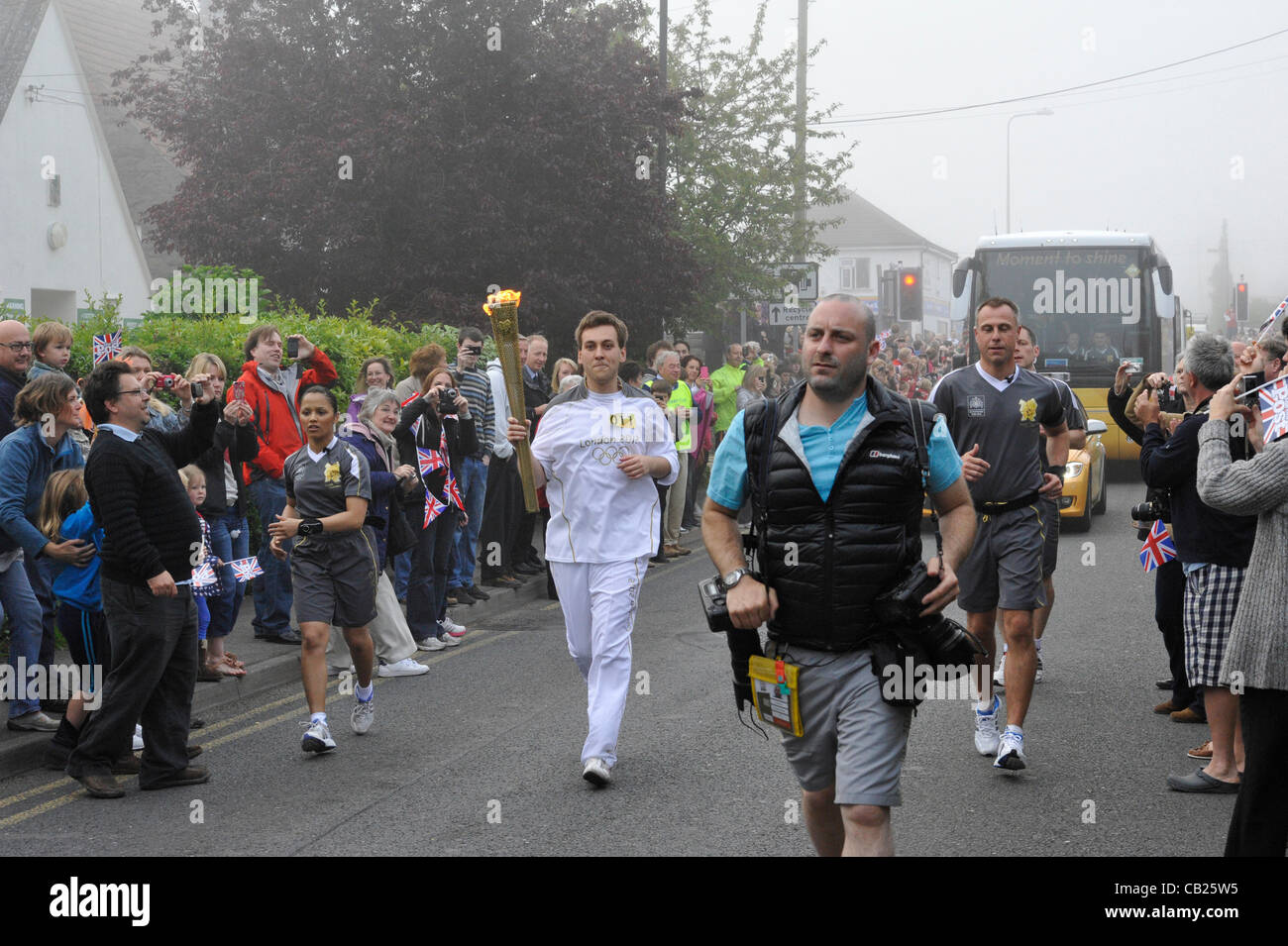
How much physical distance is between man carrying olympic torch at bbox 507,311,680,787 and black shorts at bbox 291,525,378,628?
113 cm

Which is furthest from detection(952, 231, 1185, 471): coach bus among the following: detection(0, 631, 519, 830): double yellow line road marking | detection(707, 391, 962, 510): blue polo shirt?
detection(707, 391, 962, 510): blue polo shirt

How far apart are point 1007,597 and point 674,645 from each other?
3.76 m

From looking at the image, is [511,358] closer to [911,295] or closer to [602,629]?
[602,629]

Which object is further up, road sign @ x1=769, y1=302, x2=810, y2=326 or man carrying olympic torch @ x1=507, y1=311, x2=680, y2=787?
road sign @ x1=769, y1=302, x2=810, y2=326

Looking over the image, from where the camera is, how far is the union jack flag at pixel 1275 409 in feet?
14.2

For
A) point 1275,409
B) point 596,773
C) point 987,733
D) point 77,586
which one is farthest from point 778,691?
point 77,586

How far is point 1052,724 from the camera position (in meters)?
7.52

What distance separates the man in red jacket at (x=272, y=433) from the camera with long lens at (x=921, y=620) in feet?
20.4

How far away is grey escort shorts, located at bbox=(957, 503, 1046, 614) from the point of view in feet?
21.9

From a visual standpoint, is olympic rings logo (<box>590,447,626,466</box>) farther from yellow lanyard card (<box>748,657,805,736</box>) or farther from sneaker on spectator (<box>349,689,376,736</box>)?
yellow lanyard card (<box>748,657,805,736</box>)

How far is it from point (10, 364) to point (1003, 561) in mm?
5402

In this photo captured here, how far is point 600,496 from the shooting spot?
6820mm
